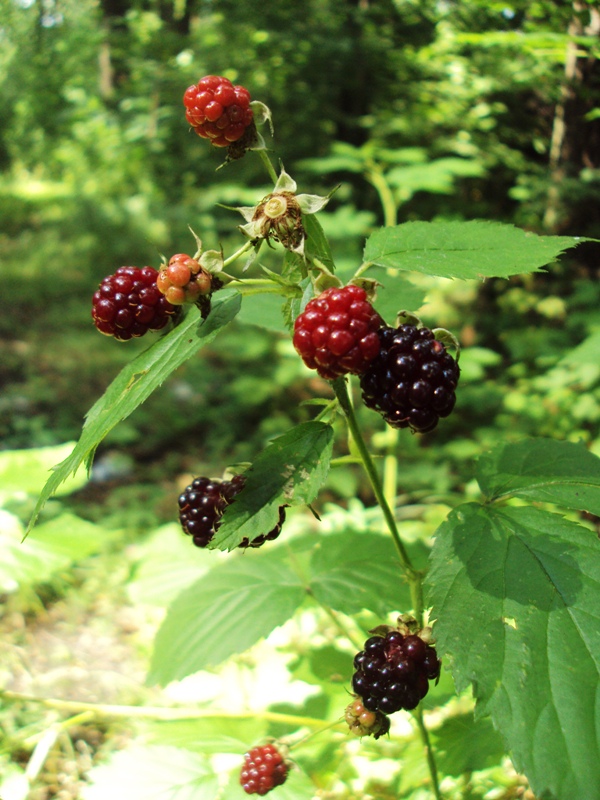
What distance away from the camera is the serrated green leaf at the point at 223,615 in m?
1.19

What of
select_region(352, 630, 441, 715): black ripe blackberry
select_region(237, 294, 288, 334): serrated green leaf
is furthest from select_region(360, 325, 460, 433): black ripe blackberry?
select_region(237, 294, 288, 334): serrated green leaf

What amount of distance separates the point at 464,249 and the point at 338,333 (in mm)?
285

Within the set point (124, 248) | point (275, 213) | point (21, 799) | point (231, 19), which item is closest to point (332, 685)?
point (21, 799)

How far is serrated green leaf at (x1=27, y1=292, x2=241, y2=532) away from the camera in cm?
71

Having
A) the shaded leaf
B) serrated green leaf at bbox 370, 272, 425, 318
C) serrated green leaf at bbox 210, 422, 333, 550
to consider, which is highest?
serrated green leaf at bbox 210, 422, 333, 550

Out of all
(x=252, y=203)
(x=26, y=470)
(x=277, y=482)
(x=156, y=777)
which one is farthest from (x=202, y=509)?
(x=252, y=203)

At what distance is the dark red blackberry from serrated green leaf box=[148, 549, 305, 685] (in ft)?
0.88

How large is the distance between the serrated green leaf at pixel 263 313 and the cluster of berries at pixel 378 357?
47cm

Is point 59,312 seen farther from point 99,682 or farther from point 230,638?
point 230,638

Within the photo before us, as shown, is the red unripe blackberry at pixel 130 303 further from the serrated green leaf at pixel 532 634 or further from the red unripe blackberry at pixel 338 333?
the serrated green leaf at pixel 532 634

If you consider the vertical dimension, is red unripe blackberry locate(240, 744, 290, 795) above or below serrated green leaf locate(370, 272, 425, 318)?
below

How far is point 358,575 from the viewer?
1.30 m

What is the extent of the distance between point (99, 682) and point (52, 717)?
70 centimetres

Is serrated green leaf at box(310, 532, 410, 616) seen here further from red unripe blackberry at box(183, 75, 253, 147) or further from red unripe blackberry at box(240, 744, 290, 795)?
red unripe blackberry at box(183, 75, 253, 147)
